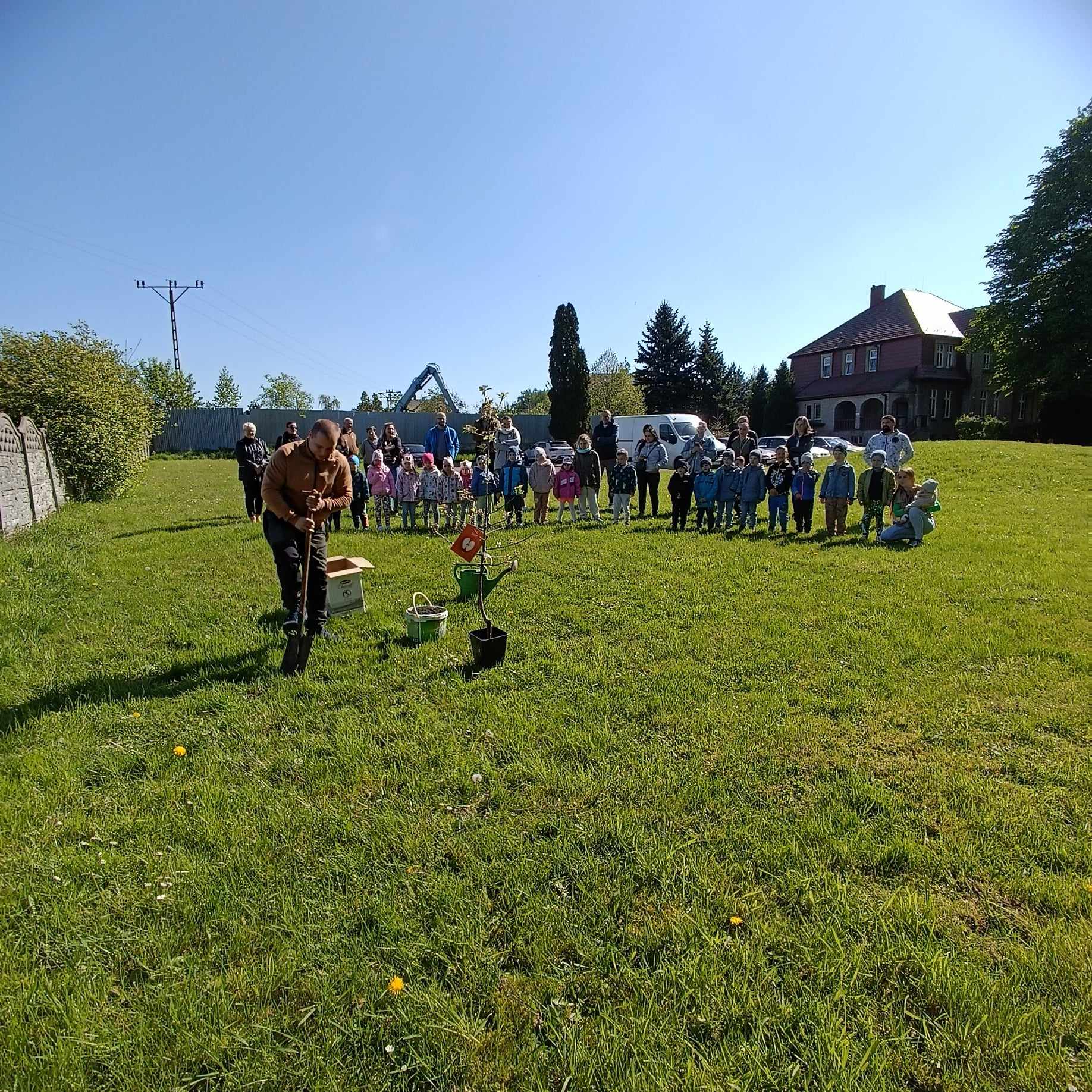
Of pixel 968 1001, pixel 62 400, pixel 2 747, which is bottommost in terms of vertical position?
pixel 968 1001

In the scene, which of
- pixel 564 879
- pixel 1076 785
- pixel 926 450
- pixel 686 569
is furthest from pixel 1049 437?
pixel 564 879

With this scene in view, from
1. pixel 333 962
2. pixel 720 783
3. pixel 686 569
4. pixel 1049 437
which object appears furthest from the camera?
pixel 1049 437

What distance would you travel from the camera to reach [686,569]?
800 centimetres

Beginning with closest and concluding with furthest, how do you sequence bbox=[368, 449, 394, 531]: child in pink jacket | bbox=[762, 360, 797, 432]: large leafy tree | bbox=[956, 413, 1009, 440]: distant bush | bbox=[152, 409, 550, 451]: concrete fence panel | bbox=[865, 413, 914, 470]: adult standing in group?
bbox=[865, 413, 914, 470]: adult standing in group < bbox=[368, 449, 394, 531]: child in pink jacket < bbox=[956, 413, 1009, 440]: distant bush < bbox=[152, 409, 550, 451]: concrete fence panel < bbox=[762, 360, 797, 432]: large leafy tree

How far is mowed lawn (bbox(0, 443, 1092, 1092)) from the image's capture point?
2.01 metres

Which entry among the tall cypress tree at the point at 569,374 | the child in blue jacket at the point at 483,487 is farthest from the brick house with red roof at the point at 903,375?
the child in blue jacket at the point at 483,487

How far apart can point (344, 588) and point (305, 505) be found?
115 centimetres

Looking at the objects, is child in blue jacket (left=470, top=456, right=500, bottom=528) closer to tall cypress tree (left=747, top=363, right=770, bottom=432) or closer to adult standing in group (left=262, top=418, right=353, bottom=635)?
adult standing in group (left=262, top=418, right=353, bottom=635)

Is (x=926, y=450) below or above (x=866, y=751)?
above

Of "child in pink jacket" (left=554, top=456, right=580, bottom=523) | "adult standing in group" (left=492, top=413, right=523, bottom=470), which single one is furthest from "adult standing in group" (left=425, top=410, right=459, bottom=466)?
"child in pink jacket" (left=554, top=456, right=580, bottom=523)

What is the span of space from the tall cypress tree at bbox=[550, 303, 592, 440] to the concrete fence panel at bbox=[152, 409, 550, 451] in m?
4.19

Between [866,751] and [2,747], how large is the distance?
5.06 metres

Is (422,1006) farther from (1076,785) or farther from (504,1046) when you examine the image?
(1076,785)

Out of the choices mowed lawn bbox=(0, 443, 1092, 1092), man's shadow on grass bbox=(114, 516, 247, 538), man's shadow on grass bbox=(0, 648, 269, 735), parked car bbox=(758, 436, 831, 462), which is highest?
parked car bbox=(758, 436, 831, 462)
